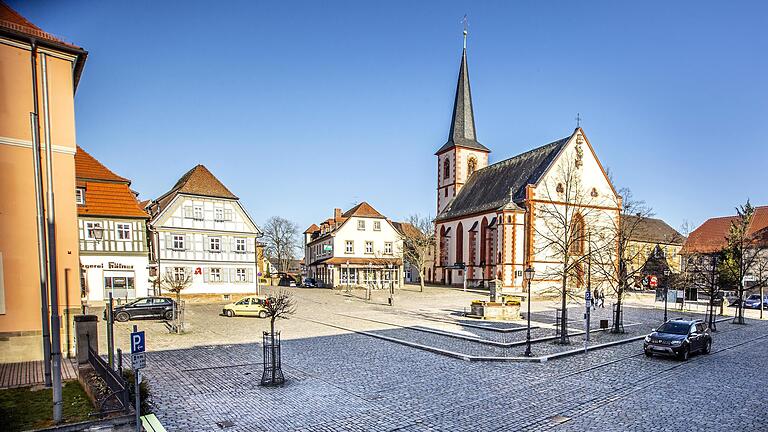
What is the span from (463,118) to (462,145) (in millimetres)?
4579

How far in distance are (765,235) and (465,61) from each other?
4427 cm

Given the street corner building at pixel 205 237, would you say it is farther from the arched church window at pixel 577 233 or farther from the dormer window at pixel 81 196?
the arched church window at pixel 577 233

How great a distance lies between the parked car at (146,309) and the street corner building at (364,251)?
996 inches

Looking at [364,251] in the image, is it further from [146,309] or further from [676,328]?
[676,328]

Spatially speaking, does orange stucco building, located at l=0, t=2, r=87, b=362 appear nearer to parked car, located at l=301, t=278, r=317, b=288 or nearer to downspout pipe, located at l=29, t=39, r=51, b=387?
downspout pipe, located at l=29, t=39, r=51, b=387

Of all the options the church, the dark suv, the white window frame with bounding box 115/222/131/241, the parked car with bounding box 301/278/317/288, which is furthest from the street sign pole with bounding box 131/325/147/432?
the parked car with bounding box 301/278/317/288

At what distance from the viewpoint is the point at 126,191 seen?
31.4m

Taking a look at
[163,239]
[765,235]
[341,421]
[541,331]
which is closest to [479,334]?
[541,331]

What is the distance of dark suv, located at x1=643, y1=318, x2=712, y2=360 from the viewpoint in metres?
15.9

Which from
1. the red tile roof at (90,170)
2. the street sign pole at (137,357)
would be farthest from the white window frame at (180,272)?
the street sign pole at (137,357)

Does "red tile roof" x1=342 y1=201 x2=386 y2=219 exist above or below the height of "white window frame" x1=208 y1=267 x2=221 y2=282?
above

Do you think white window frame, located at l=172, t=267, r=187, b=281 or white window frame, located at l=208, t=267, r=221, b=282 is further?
white window frame, located at l=208, t=267, r=221, b=282

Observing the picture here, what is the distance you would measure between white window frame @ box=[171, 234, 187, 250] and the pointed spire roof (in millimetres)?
41062

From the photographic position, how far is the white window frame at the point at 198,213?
35.2 meters
